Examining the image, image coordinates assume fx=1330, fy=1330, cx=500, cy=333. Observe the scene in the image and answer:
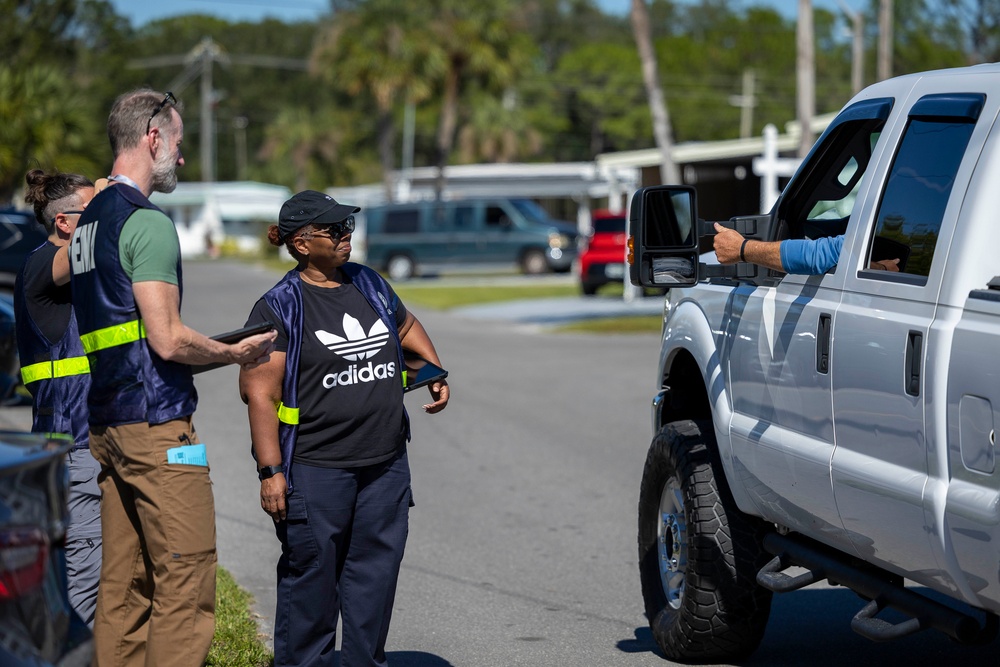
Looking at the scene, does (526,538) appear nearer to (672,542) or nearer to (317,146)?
(672,542)

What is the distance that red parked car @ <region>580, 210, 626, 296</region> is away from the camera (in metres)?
28.1

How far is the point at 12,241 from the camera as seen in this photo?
61.5ft

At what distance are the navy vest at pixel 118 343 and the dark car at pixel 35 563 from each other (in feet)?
2.24

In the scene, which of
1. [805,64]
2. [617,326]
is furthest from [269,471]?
[805,64]

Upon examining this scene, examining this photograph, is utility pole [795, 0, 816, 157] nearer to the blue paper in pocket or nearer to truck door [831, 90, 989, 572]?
truck door [831, 90, 989, 572]

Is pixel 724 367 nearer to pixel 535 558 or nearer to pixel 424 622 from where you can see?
pixel 424 622

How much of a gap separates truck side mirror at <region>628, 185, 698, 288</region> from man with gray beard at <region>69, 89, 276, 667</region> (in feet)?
4.88

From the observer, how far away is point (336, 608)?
4.56m

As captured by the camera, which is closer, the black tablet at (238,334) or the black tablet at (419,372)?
the black tablet at (238,334)

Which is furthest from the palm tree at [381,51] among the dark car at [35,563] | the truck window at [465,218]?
the dark car at [35,563]

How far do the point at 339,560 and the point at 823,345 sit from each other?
5.85 feet

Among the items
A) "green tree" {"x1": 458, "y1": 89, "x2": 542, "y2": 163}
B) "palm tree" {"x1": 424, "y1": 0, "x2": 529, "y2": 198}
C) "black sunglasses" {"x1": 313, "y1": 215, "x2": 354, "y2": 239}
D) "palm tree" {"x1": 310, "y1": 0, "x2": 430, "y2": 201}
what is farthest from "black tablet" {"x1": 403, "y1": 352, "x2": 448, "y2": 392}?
"green tree" {"x1": 458, "y1": 89, "x2": 542, "y2": 163}

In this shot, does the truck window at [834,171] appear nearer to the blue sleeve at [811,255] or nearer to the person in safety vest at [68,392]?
the blue sleeve at [811,255]

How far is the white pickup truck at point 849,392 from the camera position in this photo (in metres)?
3.62
